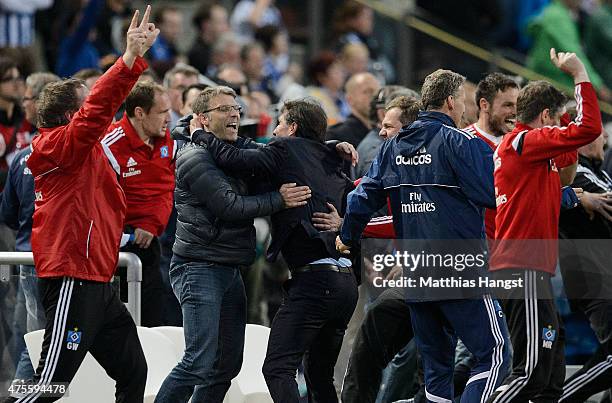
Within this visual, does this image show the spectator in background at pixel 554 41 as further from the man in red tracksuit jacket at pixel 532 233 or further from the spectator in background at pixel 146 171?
the man in red tracksuit jacket at pixel 532 233

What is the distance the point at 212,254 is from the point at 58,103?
4.24 ft

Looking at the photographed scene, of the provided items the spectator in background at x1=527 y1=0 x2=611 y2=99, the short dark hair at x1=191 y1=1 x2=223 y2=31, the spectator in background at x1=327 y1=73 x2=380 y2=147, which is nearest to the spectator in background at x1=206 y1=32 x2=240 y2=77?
the short dark hair at x1=191 y1=1 x2=223 y2=31

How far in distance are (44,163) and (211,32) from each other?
7.25 m

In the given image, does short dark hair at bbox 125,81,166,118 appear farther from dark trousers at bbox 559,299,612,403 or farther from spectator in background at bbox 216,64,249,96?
dark trousers at bbox 559,299,612,403

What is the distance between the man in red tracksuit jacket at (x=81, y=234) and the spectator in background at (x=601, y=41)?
32.3ft

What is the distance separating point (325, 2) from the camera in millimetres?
16656

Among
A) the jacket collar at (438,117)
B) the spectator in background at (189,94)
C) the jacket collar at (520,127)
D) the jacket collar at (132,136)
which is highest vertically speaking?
the spectator in background at (189,94)

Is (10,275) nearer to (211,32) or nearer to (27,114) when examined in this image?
(27,114)

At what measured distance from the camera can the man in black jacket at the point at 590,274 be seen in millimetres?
9227

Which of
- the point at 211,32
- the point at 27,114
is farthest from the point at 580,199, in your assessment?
the point at 211,32

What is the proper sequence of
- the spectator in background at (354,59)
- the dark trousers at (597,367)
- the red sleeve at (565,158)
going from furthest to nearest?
the spectator in background at (354,59) → the dark trousers at (597,367) → the red sleeve at (565,158)

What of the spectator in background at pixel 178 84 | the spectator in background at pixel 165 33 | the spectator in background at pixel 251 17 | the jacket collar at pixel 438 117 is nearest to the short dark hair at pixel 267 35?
the spectator in background at pixel 251 17

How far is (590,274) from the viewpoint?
933 cm

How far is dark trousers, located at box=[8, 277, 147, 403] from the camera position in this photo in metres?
7.60
